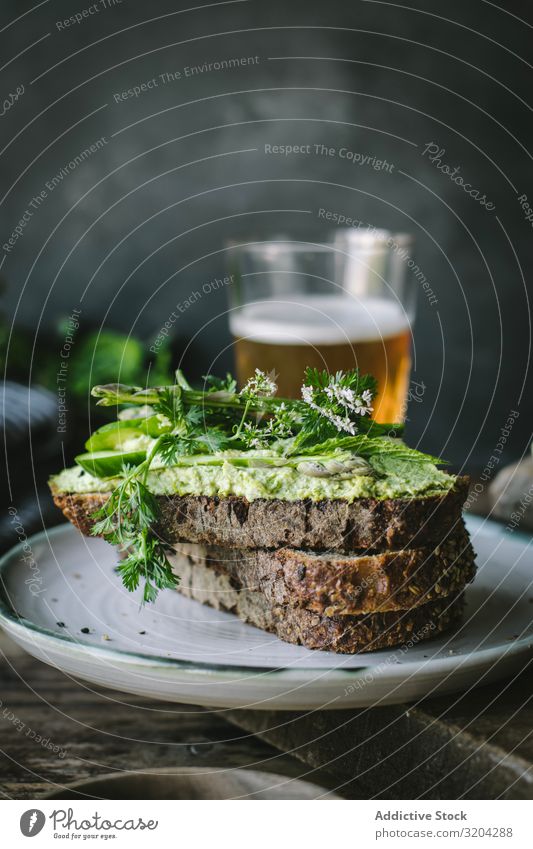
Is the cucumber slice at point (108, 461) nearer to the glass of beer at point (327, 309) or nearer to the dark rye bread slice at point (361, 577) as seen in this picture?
the dark rye bread slice at point (361, 577)

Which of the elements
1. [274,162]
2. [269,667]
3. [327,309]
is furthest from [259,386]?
[274,162]

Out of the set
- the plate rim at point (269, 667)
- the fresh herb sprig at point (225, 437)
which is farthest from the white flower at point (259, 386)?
the plate rim at point (269, 667)

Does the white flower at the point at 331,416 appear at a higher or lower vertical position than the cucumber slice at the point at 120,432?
higher

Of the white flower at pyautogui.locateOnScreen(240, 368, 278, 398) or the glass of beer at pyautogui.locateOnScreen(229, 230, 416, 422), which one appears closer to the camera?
the white flower at pyautogui.locateOnScreen(240, 368, 278, 398)

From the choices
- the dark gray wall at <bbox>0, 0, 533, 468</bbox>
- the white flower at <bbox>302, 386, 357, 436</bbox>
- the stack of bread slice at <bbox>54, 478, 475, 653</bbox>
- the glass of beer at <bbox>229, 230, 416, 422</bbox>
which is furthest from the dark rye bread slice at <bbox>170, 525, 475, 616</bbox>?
the dark gray wall at <bbox>0, 0, 533, 468</bbox>

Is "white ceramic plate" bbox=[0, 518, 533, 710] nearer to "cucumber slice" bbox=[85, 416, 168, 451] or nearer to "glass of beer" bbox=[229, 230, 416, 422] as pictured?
"cucumber slice" bbox=[85, 416, 168, 451]

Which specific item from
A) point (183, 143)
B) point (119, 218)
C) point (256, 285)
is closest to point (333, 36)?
point (183, 143)

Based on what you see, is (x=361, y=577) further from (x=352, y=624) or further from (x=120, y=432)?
(x=120, y=432)
